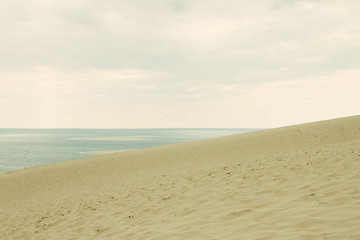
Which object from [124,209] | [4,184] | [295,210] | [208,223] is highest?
[295,210]

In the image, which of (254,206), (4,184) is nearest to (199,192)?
(254,206)

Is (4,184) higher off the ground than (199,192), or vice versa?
(199,192)

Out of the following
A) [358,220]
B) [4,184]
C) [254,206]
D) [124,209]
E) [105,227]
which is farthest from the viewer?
[4,184]

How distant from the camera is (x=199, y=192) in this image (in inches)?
396

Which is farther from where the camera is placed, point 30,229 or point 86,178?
point 86,178

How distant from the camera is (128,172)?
914 inches

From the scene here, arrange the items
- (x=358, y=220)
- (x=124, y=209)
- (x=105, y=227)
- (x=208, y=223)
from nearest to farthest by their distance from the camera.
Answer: (x=358, y=220) < (x=208, y=223) < (x=105, y=227) < (x=124, y=209)

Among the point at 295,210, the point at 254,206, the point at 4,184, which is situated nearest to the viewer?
the point at 295,210

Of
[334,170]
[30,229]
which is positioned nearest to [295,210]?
[334,170]

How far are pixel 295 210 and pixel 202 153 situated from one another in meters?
21.4

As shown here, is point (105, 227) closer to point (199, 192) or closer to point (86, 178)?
point (199, 192)

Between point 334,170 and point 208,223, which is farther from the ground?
point 334,170

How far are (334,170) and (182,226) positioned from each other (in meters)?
5.36

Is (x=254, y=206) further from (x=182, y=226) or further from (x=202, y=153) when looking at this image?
(x=202, y=153)
